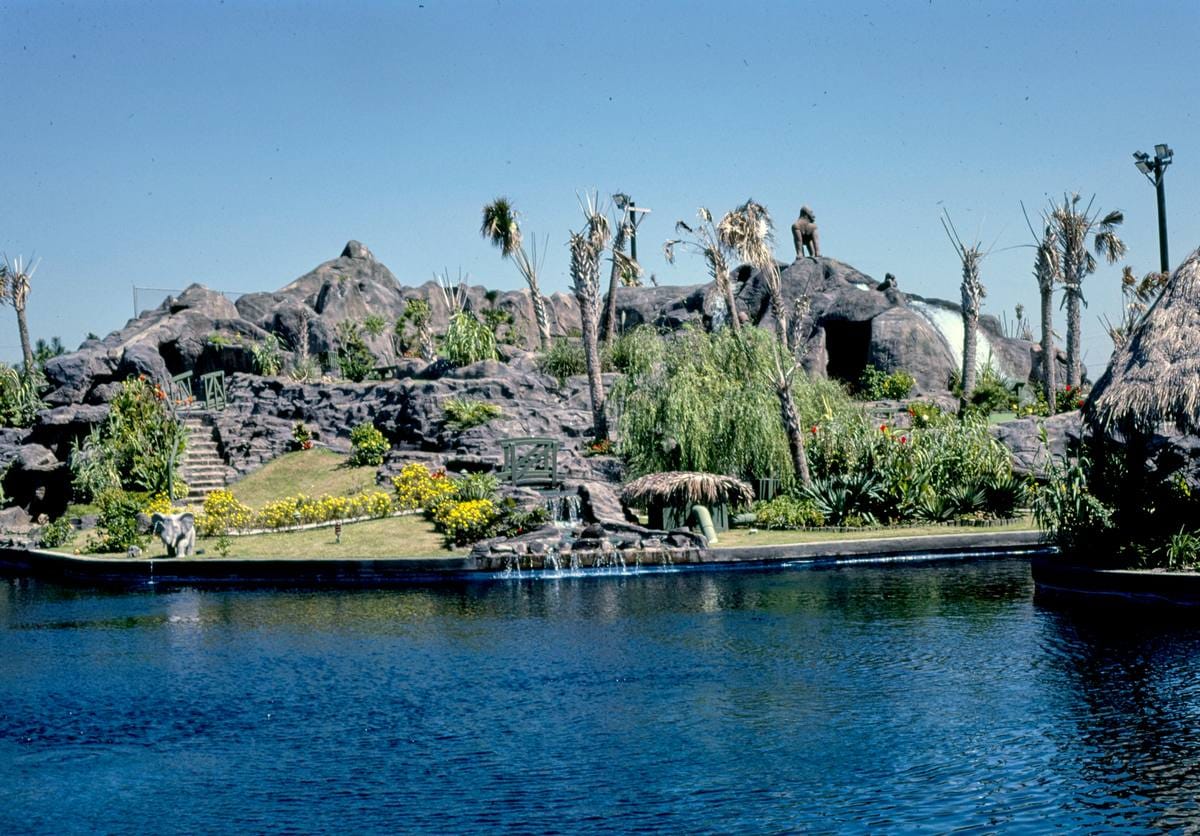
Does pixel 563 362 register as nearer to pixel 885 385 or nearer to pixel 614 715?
pixel 885 385

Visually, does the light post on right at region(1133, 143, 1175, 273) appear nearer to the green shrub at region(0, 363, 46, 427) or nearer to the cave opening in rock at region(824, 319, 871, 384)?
Result: the cave opening in rock at region(824, 319, 871, 384)

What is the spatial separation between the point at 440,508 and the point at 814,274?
98.4 feet

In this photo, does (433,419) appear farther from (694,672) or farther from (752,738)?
(752,738)

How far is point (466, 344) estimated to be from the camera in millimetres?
45094

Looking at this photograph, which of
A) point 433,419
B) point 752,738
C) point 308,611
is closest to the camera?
point 752,738

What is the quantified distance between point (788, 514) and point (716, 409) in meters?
4.31

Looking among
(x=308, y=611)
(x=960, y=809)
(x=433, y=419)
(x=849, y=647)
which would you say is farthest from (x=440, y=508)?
(x=960, y=809)

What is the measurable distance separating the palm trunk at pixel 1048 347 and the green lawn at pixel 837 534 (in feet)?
51.8

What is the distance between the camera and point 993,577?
2338 centimetres

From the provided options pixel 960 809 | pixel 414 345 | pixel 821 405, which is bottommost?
pixel 960 809

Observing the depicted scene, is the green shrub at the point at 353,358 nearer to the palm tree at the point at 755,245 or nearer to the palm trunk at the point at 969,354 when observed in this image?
the palm tree at the point at 755,245

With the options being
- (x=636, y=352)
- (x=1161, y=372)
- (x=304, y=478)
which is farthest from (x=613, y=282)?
(x=1161, y=372)

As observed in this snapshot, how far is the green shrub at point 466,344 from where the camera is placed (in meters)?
45.0

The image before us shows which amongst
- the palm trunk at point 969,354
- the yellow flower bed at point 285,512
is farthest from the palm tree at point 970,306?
the yellow flower bed at point 285,512
